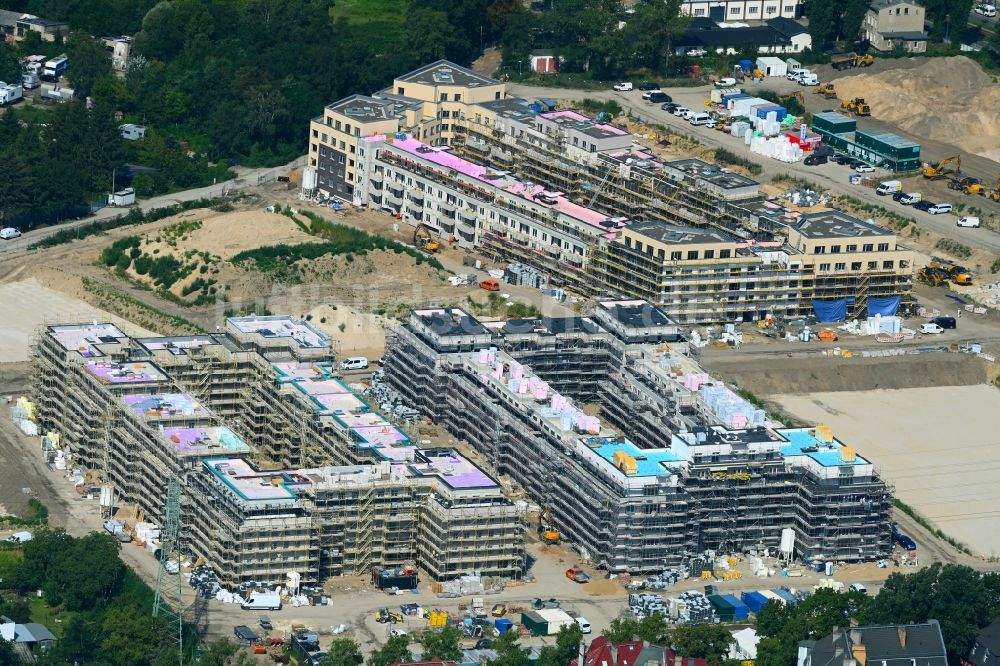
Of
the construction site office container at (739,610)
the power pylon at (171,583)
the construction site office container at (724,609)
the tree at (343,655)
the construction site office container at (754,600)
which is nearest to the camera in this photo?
the tree at (343,655)

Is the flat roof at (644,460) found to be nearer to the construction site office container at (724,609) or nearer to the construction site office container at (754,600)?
the construction site office container at (724,609)

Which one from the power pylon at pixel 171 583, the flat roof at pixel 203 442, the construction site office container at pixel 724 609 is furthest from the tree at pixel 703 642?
the flat roof at pixel 203 442

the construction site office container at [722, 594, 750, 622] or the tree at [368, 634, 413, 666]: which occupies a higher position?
the tree at [368, 634, 413, 666]

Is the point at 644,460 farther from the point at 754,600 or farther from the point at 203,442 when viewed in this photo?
the point at 203,442

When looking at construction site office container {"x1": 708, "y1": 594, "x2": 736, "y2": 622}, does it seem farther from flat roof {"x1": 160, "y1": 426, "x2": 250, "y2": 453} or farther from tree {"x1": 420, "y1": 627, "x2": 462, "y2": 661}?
flat roof {"x1": 160, "y1": 426, "x2": 250, "y2": 453}

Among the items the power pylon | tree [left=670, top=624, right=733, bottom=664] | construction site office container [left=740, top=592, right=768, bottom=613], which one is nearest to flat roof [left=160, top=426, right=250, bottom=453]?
the power pylon

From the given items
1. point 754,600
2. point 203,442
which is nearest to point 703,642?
point 754,600

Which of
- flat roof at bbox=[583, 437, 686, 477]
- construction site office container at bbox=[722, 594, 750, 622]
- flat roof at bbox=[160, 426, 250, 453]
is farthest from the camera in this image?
flat roof at bbox=[160, 426, 250, 453]
